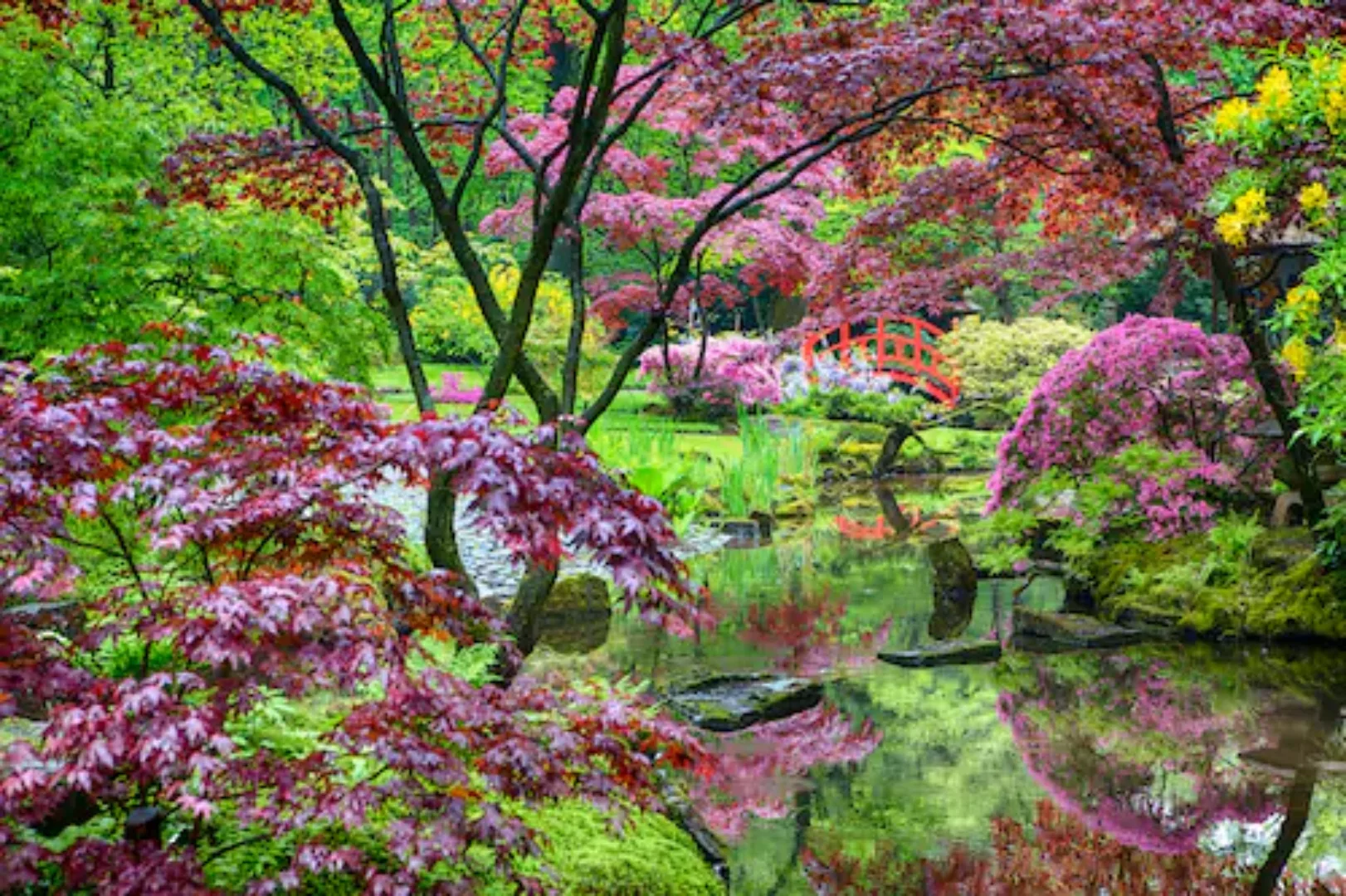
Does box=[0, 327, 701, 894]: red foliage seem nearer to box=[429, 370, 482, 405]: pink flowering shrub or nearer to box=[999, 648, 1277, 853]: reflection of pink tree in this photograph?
box=[999, 648, 1277, 853]: reflection of pink tree

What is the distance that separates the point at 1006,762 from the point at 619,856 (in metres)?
2.49

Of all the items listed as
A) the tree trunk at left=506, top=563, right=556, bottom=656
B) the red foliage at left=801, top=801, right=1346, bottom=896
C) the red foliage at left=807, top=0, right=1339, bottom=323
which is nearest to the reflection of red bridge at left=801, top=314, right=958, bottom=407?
the red foliage at left=807, top=0, right=1339, bottom=323

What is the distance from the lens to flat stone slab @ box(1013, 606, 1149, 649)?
7.62 meters

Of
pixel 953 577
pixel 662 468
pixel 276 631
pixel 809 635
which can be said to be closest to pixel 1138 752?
pixel 809 635

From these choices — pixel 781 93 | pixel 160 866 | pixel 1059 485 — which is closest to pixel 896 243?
pixel 1059 485

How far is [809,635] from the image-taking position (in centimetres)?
796

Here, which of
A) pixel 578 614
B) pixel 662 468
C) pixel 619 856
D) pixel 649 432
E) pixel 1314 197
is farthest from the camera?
pixel 649 432

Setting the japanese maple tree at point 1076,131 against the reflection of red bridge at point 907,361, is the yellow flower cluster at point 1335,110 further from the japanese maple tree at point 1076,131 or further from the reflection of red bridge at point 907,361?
the reflection of red bridge at point 907,361

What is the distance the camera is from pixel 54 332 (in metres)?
6.25

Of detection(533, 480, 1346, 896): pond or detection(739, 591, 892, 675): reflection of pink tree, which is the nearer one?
detection(533, 480, 1346, 896): pond

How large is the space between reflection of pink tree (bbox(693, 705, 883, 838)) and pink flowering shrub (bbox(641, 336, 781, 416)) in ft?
43.4

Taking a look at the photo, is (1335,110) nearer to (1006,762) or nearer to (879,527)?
(1006,762)

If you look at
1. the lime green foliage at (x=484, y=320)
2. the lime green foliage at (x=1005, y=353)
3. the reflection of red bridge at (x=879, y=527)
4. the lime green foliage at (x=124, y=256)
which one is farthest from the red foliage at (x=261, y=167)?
the lime green foliage at (x=1005, y=353)

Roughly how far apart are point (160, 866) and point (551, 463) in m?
1.06
